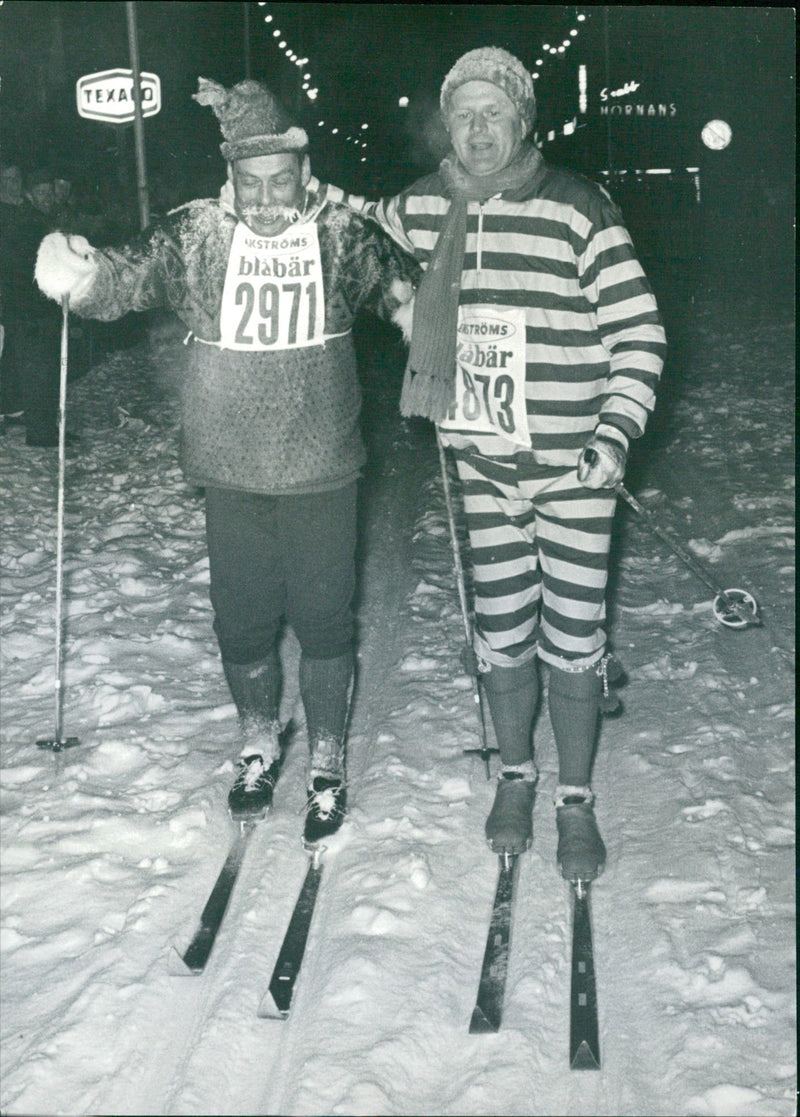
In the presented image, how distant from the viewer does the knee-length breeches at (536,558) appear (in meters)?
3.37

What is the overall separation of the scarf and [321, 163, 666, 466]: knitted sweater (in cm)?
4

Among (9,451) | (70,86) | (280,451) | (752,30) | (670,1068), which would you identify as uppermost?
(752,30)

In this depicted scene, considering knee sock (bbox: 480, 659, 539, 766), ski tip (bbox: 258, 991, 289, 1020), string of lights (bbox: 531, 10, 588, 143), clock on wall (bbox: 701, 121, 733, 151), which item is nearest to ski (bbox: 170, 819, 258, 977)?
ski tip (bbox: 258, 991, 289, 1020)

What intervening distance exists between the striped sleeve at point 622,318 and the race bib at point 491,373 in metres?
0.25

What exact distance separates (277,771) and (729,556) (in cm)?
358

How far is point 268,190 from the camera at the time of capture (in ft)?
10.8

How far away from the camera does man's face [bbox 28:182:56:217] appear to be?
8.97 m

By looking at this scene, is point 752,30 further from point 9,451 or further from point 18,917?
point 18,917

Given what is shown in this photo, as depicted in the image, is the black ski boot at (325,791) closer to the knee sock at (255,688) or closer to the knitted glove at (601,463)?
the knee sock at (255,688)

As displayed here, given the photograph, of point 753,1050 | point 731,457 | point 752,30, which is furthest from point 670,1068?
point 752,30

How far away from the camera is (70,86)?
17.3m

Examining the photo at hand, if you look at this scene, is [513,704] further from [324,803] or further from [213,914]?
[213,914]

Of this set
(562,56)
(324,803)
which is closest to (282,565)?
(324,803)

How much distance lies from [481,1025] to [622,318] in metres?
2.02
